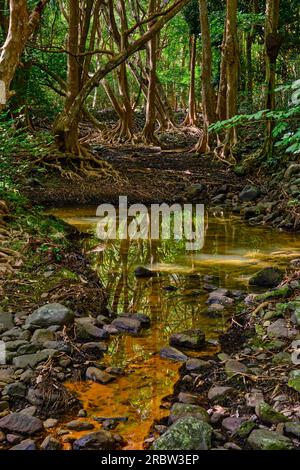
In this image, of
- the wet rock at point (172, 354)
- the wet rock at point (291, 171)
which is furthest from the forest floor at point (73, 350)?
the wet rock at point (291, 171)

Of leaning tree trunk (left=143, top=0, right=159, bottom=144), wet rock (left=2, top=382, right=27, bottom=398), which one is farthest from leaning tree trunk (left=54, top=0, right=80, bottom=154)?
wet rock (left=2, top=382, right=27, bottom=398)

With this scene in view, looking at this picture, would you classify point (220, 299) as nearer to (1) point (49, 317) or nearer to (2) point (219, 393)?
(1) point (49, 317)

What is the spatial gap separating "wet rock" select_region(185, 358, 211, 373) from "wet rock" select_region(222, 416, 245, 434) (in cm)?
77

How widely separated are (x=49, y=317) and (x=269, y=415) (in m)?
2.17

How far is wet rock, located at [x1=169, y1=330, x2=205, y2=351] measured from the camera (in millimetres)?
4590

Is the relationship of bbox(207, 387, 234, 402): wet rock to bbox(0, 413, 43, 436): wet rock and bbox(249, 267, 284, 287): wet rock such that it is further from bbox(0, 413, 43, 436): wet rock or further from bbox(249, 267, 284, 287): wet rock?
bbox(249, 267, 284, 287): wet rock

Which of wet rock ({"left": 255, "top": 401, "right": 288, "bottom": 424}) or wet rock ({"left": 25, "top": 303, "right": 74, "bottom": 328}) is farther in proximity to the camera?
wet rock ({"left": 25, "top": 303, "right": 74, "bottom": 328})

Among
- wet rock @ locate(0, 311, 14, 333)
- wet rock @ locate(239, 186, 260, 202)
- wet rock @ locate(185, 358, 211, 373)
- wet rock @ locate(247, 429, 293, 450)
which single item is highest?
wet rock @ locate(239, 186, 260, 202)

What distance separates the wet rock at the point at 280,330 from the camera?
4484 mm

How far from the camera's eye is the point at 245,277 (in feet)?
22.1

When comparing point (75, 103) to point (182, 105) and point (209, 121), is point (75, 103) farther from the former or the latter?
point (182, 105)

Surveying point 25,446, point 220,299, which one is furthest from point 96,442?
point 220,299

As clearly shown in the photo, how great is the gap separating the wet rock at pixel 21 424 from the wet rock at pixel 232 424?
112cm
